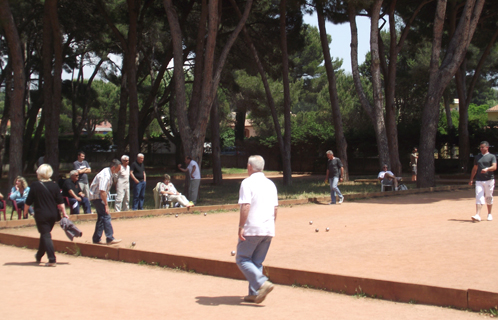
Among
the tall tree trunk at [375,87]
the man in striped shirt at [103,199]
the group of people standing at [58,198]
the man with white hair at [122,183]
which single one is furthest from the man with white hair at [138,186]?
the tall tree trunk at [375,87]

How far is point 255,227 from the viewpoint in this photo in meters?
5.81

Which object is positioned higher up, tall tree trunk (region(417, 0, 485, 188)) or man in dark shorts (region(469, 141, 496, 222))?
tall tree trunk (region(417, 0, 485, 188))

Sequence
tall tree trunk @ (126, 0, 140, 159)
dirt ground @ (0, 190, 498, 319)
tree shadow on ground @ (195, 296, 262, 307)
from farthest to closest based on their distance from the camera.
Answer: tall tree trunk @ (126, 0, 140, 159) < tree shadow on ground @ (195, 296, 262, 307) < dirt ground @ (0, 190, 498, 319)

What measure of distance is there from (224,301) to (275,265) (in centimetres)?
157

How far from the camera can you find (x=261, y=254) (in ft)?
19.7

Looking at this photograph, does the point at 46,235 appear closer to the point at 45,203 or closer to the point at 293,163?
the point at 45,203

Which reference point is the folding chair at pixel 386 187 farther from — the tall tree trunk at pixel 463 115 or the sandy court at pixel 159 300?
the tall tree trunk at pixel 463 115

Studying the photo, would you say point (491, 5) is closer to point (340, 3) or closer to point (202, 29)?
point (340, 3)

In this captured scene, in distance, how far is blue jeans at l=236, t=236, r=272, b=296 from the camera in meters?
5.86

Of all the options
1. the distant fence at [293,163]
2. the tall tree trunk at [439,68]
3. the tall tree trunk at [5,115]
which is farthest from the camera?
the distant fence at [293,163]

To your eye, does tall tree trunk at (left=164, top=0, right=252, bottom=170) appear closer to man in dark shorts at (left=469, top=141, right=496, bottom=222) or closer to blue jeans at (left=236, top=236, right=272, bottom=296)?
man in dark shorts at (left=469, top=141, right=496, bottom=222)

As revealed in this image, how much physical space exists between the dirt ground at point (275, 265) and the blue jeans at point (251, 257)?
30cm

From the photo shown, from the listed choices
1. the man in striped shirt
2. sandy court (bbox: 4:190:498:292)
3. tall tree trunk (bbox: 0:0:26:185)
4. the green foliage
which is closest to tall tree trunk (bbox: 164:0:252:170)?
sandy court (bbox: 4:190:498:292)

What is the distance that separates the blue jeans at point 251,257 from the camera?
586 centimetres
